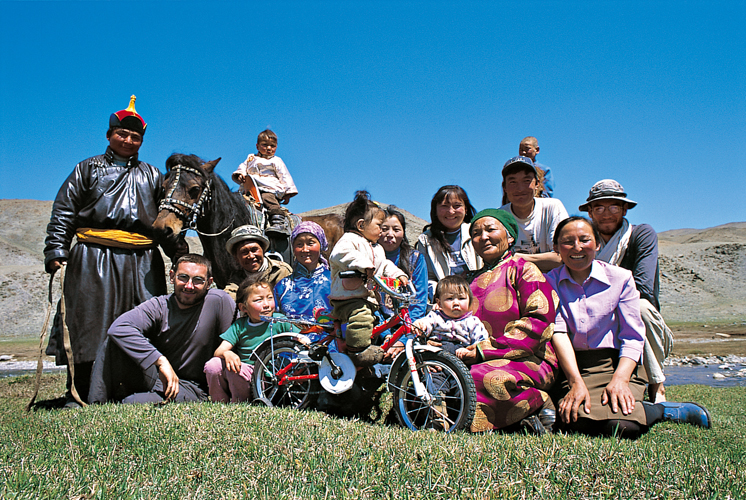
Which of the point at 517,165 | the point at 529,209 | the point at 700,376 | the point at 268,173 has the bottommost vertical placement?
the point at 700,376

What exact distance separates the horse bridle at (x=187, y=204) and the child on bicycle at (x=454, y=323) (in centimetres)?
309

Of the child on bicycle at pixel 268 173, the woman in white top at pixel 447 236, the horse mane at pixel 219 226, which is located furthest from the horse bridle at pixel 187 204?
the woman in white top at pixel 447 236

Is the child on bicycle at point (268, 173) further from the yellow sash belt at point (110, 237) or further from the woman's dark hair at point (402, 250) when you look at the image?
A: the woman's dark hair at point (402, 250)

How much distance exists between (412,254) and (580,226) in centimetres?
166

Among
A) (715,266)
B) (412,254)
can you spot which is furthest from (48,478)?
(715,266)

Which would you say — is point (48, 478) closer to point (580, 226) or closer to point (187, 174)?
point (580, 226)

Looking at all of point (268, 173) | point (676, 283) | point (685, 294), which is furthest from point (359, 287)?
point (676, 283)

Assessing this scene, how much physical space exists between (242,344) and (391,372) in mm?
1684

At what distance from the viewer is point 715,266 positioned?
37906mm

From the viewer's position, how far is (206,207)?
19.1ft

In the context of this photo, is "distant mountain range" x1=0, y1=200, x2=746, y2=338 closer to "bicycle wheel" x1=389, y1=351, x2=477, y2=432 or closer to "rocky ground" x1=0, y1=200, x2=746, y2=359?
"rocky ground" x1=0, y1=200, x2=746, y2=359

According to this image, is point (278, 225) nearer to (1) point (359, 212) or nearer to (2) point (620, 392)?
(1) point (359, 212)

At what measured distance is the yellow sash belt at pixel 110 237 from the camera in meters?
4.84

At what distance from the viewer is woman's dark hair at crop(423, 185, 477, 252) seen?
4727mm
